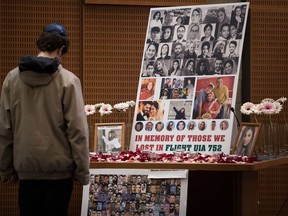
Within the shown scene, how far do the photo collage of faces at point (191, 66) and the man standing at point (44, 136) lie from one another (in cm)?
176

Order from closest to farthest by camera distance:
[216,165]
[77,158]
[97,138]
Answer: [77,158] → [216,165] → [97,138]

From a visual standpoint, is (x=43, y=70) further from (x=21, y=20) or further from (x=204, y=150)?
(x=21, y=20)

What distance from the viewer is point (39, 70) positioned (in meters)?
4.00

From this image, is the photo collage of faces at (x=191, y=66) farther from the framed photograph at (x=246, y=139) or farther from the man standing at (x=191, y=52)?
the framed photograph at (x=246, y=139)

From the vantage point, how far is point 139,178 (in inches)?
210

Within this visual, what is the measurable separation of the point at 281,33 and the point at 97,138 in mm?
2871

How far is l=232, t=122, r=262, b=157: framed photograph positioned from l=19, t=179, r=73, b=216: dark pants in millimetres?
1728

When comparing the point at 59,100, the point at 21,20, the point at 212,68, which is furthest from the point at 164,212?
the point at 21,20

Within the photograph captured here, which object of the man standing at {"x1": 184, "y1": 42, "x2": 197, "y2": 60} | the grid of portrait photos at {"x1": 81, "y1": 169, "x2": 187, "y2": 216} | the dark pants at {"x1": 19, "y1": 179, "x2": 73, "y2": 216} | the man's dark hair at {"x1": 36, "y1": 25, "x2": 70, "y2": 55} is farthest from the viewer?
the man standing at {"x1": 184, "y1": 42, "x2": 197, "y2": 60}

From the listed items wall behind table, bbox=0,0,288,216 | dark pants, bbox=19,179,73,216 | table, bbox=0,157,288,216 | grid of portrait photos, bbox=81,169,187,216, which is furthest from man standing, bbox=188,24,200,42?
dark pants, bbox=19,179,73,216

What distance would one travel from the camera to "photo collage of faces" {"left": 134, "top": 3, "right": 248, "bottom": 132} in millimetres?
5566

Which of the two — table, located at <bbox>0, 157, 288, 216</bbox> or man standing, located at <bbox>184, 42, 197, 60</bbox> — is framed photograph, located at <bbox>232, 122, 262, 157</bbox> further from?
man standing, located at <bbox>184, 42, 197, 60</bbox>

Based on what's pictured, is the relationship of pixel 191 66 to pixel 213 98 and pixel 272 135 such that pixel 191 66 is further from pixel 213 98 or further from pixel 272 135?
pixel 272 135

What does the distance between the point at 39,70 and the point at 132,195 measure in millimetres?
1665
